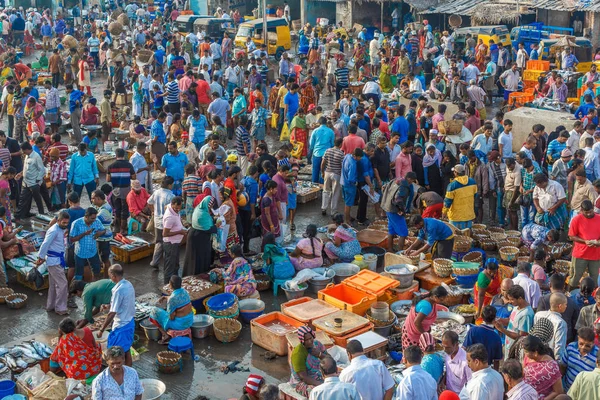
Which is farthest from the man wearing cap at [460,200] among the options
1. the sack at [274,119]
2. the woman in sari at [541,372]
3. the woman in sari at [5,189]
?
the sack at [274,119]

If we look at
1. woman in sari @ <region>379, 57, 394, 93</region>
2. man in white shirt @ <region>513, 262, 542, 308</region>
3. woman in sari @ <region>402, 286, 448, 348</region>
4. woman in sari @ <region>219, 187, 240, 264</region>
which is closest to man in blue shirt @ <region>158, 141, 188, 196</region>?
woman in sari @ <region>219, 187, 240, 264</region>

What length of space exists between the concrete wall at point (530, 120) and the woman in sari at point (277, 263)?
27.0ft

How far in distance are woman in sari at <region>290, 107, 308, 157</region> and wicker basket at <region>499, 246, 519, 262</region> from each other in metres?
5.92

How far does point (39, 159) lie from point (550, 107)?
11.7 m

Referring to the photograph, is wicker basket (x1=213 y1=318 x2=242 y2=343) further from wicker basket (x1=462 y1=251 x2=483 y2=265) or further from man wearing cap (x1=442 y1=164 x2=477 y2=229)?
man wearing cap (x1=442 y1=164 x2=477 y2=229)

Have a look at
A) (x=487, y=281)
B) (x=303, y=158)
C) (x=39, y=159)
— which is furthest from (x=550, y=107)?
(x=39, y=159)

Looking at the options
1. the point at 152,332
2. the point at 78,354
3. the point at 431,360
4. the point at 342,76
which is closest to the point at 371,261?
the point at 152,332

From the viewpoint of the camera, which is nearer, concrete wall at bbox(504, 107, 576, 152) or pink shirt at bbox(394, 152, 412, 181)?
→ pink shirt at bbox(394, 152, 412, 181)

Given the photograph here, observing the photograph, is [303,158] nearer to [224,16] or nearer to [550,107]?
[550,107]

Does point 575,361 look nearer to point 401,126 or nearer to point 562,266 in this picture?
point 562,266

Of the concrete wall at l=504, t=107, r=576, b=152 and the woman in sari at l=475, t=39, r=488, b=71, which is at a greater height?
the woman in sari at l=475, t=39, r=488, b=71

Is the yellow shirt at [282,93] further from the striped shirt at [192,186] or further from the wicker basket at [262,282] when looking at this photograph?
the wicker basket at [262,282]

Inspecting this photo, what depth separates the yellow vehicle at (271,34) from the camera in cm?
3123

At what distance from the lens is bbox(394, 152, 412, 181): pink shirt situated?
15.1m
